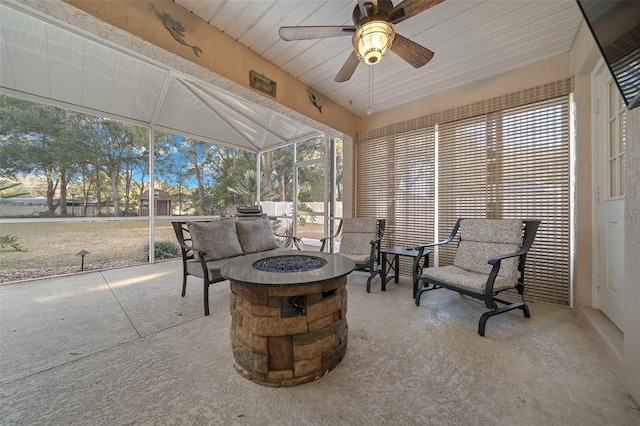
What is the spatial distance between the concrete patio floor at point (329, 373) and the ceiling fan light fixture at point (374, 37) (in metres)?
2.09

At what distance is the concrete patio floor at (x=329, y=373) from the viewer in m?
1.23

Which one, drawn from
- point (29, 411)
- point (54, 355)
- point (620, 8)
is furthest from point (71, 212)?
point (620, 8)

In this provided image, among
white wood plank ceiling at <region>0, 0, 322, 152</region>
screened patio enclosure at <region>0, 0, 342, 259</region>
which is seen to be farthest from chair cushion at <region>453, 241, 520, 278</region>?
white wood plank ceiling at <region>0, 0, 322, 152</region>

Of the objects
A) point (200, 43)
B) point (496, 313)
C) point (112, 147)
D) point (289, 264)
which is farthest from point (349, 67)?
point (112, 147)

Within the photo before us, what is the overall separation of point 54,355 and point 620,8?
361cm

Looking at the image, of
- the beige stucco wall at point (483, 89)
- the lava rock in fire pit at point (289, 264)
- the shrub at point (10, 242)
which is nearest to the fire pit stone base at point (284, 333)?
the lava rock in fire pit at point (289, 264)

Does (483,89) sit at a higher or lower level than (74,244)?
higher

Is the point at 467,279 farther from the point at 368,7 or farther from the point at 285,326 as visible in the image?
the point at 368,7

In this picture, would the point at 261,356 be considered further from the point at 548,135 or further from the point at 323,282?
the point at 548,135

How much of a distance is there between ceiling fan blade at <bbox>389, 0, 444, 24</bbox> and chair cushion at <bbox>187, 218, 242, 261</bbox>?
8.95ft

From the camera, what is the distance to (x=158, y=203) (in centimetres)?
477

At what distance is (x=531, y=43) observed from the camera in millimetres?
2453

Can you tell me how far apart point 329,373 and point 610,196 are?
2.86 meters

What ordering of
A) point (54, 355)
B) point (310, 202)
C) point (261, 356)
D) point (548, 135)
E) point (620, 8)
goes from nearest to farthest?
1. point (620, 8)
2. point (261, 356)
3. point (54, 355)
4. point (548, 135)
5. point (310, 202)
